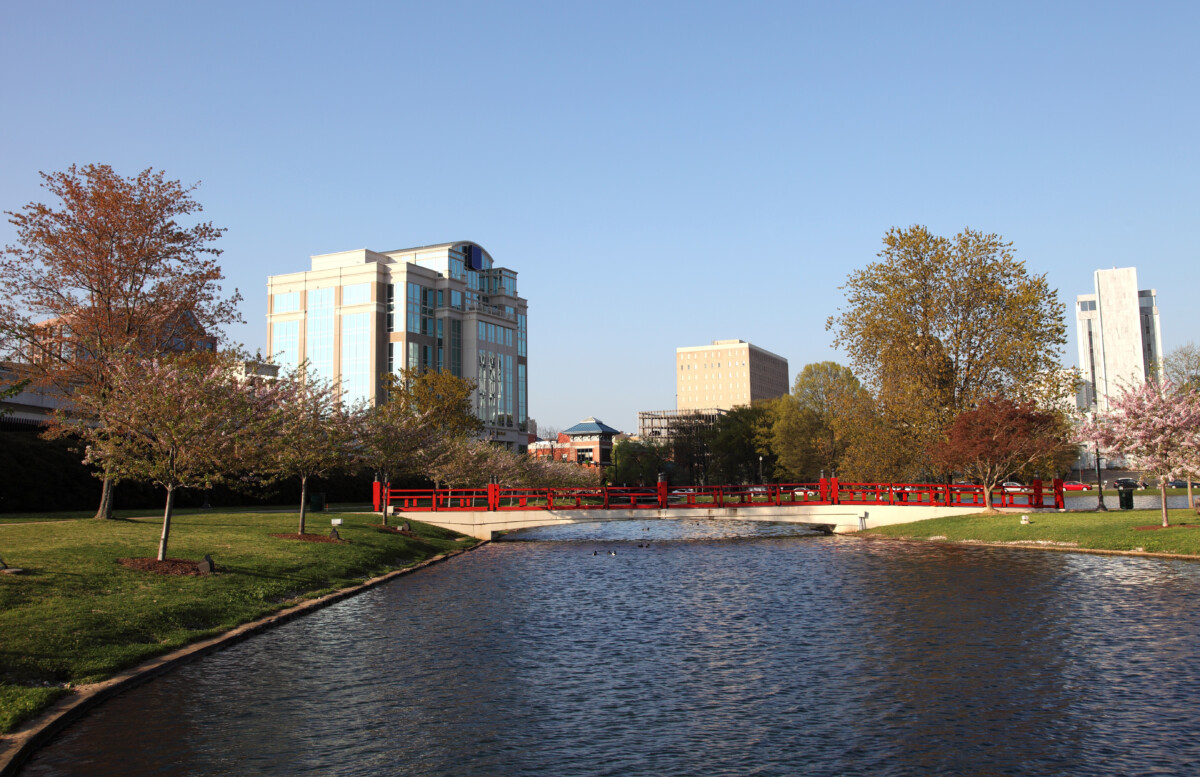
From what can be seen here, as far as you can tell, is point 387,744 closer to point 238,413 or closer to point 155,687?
point 155,687

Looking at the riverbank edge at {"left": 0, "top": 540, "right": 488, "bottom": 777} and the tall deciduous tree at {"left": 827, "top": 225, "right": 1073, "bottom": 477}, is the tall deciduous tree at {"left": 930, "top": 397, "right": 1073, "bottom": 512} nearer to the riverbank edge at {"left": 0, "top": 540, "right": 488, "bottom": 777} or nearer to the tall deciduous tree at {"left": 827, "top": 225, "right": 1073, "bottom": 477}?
the tall deciduous tree at {"left": 827, "top": 225, "right": 1073, "bottom": 477}

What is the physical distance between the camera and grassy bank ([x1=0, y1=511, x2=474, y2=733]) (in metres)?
13.4

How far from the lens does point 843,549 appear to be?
38469 mm

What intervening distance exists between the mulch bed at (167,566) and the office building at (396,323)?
88278 mm

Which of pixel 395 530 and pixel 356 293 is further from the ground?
pixel 356 293

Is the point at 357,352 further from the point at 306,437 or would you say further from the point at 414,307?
the point at 306,437

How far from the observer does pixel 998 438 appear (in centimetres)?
4147

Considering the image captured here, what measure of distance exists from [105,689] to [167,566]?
9.33 metres

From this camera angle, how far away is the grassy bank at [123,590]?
13383 mm

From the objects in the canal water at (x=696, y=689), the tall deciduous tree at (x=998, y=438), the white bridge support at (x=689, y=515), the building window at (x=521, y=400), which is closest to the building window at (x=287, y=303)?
the building window at (x=521, y=400)

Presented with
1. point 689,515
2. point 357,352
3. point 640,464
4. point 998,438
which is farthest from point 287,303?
point 998,438

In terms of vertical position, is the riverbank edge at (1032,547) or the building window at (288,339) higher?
the building window at (288,339)

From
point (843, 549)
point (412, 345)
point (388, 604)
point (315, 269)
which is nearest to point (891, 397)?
point (843, 549)

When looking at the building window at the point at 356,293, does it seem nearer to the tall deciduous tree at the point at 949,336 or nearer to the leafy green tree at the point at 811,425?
the leafy green tree at the point at 811,425
